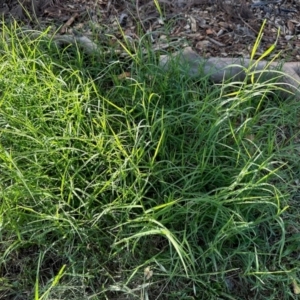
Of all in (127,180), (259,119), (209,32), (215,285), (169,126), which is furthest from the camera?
(209,32)

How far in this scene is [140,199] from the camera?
6.14 ft

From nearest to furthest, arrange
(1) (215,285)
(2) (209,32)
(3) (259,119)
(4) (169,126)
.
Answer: (1) (215,285)
(4) (169,126)
(3) (259,119)
(2) (209,32)

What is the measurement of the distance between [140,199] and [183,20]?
4.24 ft

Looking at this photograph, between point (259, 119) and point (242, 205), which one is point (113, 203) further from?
point (259, 119)

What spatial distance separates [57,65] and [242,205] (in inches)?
37.9

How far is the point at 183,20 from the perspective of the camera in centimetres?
283

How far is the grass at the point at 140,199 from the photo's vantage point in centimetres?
186

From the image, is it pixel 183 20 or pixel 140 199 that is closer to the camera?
pixel 140 199

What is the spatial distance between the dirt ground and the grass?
59 centimetres

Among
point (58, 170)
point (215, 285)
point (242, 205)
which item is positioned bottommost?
point (215, 285)

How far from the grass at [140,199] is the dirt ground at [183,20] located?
0.59 m

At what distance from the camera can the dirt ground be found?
8.91 feet

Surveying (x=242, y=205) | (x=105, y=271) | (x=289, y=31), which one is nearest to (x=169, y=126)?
(x=242, y=205)

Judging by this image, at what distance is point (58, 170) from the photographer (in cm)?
196
